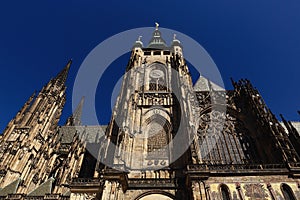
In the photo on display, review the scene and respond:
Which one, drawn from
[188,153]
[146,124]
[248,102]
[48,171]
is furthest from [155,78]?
[48,171]

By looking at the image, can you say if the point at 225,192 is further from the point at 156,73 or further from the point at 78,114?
the point at 78,114

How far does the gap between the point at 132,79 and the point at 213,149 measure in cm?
1183

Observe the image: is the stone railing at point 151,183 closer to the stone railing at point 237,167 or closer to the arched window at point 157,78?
the stone railing at point 237,167

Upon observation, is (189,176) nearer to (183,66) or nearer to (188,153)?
(188,153)

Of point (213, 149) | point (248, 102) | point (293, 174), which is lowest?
point (293, 174)

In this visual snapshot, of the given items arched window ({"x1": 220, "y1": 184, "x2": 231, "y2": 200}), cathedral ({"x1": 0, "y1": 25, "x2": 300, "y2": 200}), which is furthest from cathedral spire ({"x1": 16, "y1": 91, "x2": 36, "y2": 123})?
arched window ({"x1": 220, "y1": 184, "x2": 231, "y2": 200})

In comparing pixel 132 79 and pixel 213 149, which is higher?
pixel 132 79

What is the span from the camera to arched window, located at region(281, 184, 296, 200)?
1300cm

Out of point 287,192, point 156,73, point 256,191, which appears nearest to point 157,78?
point 156,73

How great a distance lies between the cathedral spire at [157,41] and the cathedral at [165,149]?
7.02 meters

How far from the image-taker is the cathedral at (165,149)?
13.9 m

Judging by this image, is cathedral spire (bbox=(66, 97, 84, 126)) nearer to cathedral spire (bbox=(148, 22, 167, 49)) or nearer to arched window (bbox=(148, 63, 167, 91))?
cathedral spire (bbox=(148, 22, 167, 49))

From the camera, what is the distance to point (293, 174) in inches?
548

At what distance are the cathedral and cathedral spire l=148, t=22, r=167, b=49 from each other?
7.02 metres
